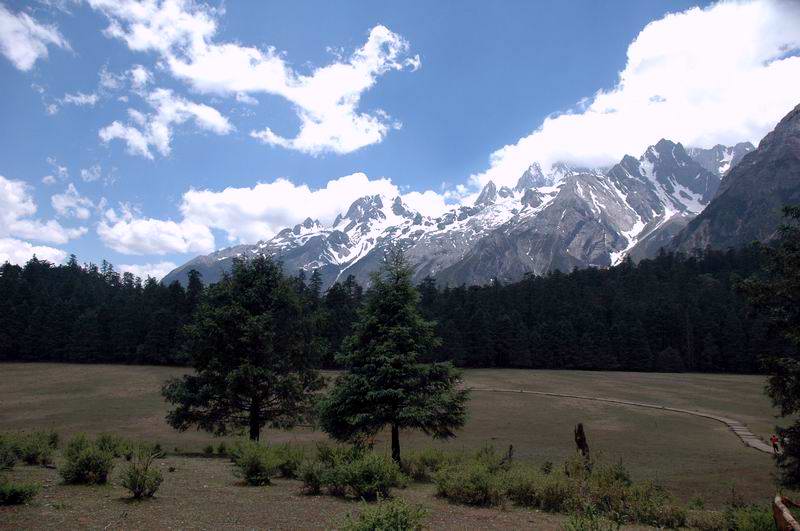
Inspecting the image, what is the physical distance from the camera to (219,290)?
2622 cm

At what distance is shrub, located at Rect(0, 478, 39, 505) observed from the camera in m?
9.77

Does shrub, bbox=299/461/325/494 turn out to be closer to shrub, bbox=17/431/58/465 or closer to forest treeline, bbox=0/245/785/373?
shrub, bbox=17/431/58/465

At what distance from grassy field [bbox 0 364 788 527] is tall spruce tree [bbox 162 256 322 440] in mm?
3647

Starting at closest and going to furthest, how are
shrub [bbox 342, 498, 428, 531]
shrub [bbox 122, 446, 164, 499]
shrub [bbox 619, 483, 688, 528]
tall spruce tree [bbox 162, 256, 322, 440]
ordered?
shrub [bbox 342, 498, 428, 531] < shrub [bbox 122, 446, 164, 499] < shrub [bbox 619, 483, 688, 528] < tall spruce tree [bbox 162, 256, 322, 440]

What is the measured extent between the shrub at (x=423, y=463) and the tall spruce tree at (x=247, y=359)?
8973 mm

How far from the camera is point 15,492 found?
984 centimetres

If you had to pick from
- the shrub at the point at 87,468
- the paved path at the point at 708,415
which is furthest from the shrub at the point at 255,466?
the paved path at the point at 708,415

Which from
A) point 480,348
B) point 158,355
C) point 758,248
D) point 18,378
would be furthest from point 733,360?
point 18,378

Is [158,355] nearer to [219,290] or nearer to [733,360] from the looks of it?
[219,290]

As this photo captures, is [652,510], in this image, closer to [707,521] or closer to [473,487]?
[707,521]

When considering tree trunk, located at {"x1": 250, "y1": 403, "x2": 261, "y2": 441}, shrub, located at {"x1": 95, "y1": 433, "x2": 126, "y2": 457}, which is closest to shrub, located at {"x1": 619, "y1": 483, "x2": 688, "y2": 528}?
shrub, located at {"x1": 95, "y1": 433, "x2": 126, "y2": 457}

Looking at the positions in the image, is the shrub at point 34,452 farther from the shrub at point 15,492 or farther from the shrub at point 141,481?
the shrub at point 15,492

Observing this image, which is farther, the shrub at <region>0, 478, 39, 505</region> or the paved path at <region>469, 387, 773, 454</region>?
the paved path at <region>469, 387, 773, 454</region>

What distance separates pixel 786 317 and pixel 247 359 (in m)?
24.2
